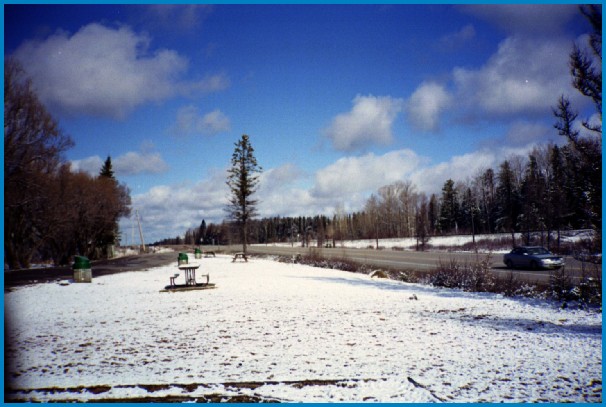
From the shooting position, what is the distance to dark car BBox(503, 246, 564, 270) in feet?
57.2

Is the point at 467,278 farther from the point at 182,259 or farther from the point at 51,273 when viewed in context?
the point at 51,273

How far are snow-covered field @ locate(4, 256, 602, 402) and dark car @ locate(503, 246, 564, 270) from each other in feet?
35.2

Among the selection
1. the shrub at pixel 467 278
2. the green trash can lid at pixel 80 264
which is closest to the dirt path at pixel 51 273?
the green trash can lid at pixel 80 264

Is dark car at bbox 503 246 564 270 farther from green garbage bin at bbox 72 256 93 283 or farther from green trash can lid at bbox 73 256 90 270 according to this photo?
green trash can lid at bbox 73 256 90 270

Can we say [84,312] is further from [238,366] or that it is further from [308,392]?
[308,392]

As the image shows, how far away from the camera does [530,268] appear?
59.3ft

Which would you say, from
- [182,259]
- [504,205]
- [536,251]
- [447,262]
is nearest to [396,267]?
[447,262]

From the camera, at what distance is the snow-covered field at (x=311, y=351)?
12.9 feet

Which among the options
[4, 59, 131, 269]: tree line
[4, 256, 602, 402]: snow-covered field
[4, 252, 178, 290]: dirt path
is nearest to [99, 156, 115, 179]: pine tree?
[4, 59, 131, 269]: tree line

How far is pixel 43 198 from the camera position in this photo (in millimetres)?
22078

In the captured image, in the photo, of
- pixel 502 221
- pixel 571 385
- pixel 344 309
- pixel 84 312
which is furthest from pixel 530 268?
pixel 502 221

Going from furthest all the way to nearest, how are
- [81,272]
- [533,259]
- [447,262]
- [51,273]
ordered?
[51,273] → [533,259] → [447,262] → [81,272]

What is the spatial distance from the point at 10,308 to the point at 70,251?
25.6 metres

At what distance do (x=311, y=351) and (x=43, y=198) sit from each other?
24.1 meters
